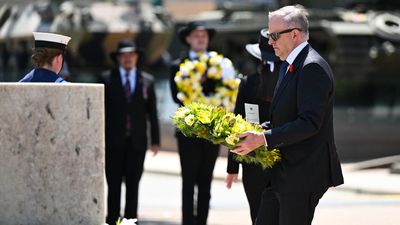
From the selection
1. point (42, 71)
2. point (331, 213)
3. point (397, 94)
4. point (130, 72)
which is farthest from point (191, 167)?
→ point (397, 94)

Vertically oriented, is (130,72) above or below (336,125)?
above

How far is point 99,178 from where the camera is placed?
558 cm

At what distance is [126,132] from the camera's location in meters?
10.2

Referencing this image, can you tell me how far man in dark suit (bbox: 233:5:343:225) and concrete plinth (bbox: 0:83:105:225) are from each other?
87cm

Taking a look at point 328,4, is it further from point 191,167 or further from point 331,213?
point 191,167

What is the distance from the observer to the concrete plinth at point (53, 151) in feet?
18.0

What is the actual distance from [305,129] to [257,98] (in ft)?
7.62

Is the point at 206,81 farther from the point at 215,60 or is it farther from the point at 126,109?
the point at 126,109

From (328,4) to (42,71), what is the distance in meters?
21.0

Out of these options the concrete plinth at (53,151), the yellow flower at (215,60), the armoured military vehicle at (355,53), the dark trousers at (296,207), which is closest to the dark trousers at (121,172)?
the yellow flower at (215,60)

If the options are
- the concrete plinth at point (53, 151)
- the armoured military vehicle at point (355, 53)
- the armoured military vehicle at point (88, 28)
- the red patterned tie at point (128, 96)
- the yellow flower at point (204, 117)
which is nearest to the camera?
the concrete plinth at point (53, 151)

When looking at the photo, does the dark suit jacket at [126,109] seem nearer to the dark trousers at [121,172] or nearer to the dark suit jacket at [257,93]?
the dark trousers at [121,172]

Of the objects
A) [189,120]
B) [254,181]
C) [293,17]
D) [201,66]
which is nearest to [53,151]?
[189,120]

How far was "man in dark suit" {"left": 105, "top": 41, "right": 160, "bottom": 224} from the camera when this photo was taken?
33.4ft
